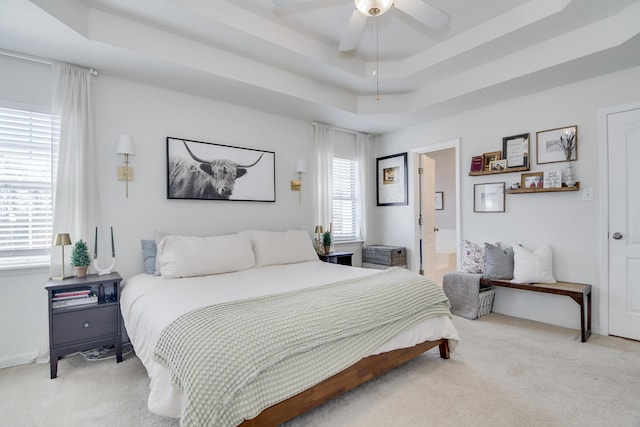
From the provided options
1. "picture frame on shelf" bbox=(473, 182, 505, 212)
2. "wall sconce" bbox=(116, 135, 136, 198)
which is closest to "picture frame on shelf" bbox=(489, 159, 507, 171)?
"picture frame on shelf" bbox=(473, 182, 505, 212)

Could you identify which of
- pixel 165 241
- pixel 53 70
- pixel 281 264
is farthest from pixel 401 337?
pixel 53 70

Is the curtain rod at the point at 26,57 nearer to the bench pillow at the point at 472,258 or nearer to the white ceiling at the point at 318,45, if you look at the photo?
the white ceiling at the point at 318,45

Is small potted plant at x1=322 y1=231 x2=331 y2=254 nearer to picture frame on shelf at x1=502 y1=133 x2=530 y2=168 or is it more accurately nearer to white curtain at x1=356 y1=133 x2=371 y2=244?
white curtain at x1=356 y1=133 x2=371 y2=244

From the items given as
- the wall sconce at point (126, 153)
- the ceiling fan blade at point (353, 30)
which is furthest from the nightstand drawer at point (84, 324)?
the ceiling fan blade at point (353, 30)

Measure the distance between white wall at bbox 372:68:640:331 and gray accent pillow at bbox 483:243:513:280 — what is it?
10.5 inches

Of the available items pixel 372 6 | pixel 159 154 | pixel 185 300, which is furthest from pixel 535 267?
pixel 159 154

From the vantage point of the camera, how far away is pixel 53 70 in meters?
2.72

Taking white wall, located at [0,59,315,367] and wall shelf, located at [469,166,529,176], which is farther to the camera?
wall shelf, located at [469,166,529,176]

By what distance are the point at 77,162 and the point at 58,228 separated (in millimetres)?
595

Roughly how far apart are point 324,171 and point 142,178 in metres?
2.32

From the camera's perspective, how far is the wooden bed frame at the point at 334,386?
1.57 metres

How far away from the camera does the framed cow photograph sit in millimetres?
3336

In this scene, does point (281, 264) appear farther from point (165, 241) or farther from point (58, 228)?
point (58, 228)

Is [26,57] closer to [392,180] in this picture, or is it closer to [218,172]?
[218,172]
